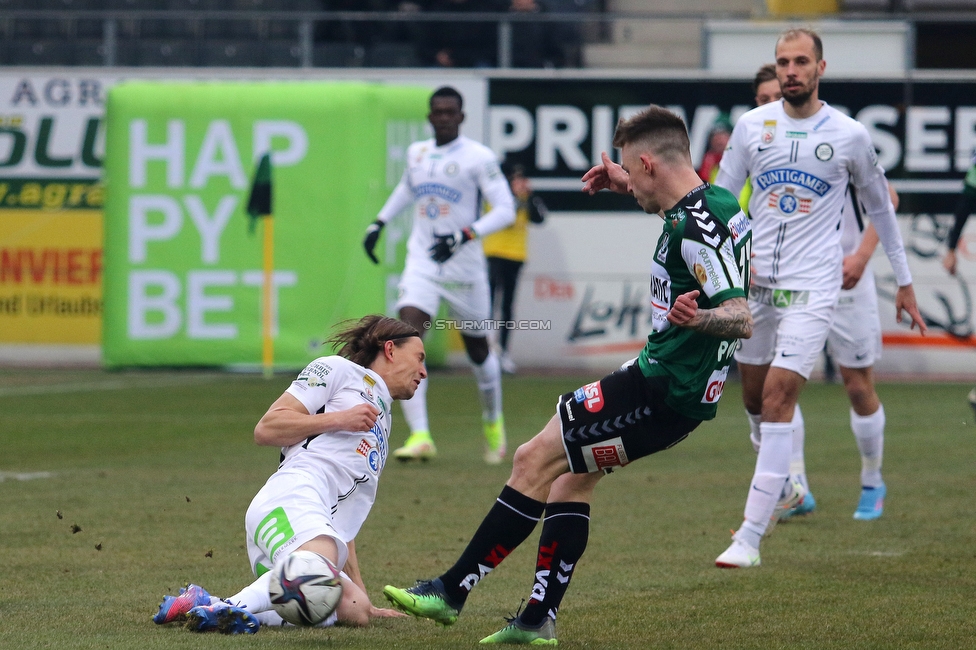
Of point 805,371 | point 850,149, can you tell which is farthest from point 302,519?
point 850,149

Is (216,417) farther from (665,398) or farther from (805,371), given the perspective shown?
(665,398)

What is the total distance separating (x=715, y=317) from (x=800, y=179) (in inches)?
99.5

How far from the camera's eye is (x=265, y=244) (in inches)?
627

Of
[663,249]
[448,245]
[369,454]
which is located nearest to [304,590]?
[369,454]

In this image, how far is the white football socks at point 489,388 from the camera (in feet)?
32.2

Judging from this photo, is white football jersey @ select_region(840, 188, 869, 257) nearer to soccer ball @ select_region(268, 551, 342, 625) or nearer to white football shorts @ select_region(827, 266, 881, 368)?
white football shorts @ select_region(827, 266, 881, 368)

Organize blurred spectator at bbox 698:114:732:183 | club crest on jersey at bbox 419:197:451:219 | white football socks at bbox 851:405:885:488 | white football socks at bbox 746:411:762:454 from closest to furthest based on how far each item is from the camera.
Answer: white football socks at bbox 746:411:762:454 < white football socks at bbox 851:405:885:488 < club crest on jersey at bbox 419:197:451:219 < blurred spectator at bbox 698:114:732:183

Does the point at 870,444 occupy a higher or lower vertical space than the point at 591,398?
lower

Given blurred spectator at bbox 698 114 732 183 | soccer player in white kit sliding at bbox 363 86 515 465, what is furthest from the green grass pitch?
blurred spectator at bbox 698 114 732 183

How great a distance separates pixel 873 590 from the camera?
5551 mm

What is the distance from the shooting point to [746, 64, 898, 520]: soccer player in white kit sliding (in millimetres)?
7480

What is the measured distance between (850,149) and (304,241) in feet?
32.8

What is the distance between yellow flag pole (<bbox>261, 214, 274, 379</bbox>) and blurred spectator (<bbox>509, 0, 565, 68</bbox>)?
11.5 ft

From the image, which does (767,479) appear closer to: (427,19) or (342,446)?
(342,446)
